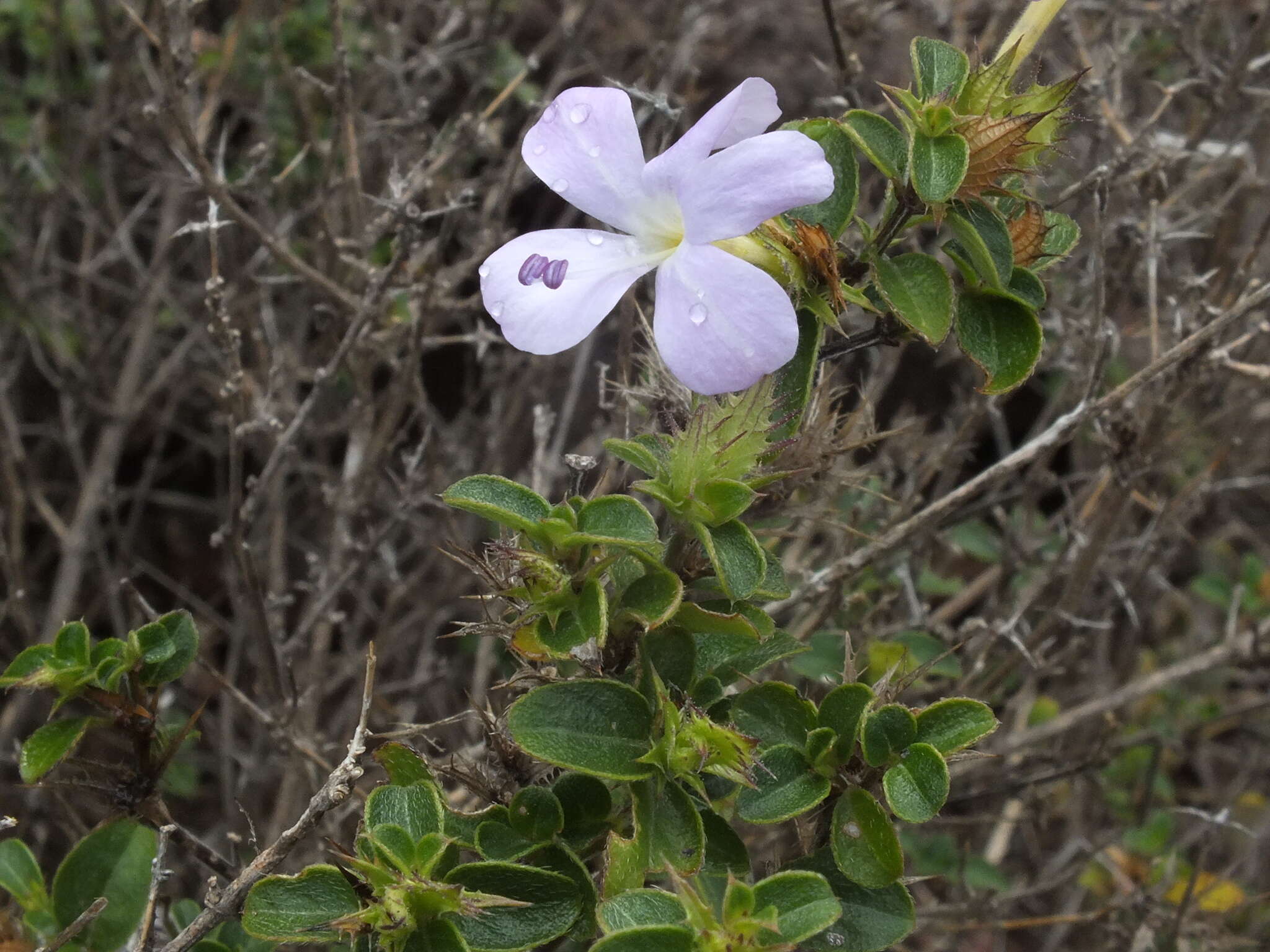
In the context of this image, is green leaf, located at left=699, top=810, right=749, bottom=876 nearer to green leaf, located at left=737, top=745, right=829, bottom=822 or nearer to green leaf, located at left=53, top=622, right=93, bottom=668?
green leaf, located at left=737, top=745, right=829, bottom=822

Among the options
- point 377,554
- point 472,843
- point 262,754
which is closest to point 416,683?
point 377,554

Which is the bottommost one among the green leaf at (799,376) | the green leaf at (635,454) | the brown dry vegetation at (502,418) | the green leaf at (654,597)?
the brown dry vegetation at (502,418)

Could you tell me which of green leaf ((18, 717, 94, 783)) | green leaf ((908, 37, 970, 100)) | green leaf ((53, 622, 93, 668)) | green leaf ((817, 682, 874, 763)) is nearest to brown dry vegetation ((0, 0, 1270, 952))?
green leaf ((18, 717, 94, 783))

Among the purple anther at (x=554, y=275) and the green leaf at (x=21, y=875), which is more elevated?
the purple anther at (x=554, y=275)

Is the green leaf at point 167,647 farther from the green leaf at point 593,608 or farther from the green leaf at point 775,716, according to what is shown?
the green leaf at point 775,716

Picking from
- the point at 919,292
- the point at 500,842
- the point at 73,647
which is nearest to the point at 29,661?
the point at 73,647

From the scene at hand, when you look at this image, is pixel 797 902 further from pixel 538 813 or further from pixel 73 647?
pixel 73 647

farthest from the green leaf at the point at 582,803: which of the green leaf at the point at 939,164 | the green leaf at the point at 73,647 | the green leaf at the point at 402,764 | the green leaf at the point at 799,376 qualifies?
the green leaf at the point at 939,164

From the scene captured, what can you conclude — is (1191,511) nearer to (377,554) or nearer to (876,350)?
(876,350)
